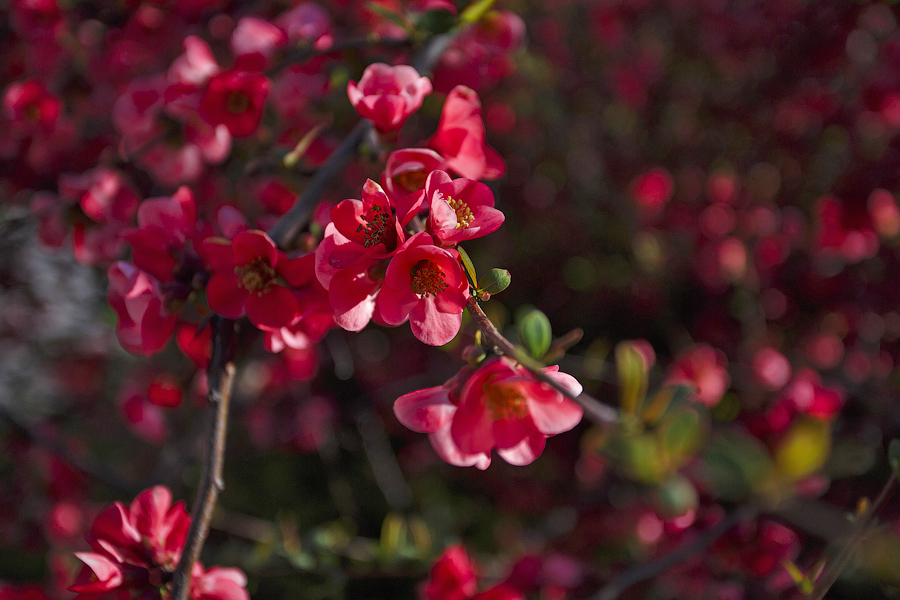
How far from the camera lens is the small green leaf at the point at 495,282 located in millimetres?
442

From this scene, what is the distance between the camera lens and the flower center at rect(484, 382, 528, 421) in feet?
1.73

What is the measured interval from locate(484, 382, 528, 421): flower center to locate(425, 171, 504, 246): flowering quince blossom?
0.18 metres

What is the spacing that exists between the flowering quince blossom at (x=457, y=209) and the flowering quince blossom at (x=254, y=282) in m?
0.19

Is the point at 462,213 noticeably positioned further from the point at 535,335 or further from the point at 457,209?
the point at 535,335

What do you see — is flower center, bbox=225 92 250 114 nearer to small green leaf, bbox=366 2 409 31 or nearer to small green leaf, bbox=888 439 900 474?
small green leaf, bbox=366 2 409 31

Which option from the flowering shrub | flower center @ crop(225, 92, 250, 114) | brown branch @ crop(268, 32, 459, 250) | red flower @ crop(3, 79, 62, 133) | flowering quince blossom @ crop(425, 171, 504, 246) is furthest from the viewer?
red flower @ crop(3, 79, 62, 133)

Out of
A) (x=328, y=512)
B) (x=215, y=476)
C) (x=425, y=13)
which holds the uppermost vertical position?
(x=425, y=13)

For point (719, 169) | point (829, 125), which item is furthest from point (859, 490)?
point (829, 125)

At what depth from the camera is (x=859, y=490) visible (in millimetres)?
1184

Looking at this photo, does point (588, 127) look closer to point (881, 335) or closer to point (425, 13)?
point (881, 335)

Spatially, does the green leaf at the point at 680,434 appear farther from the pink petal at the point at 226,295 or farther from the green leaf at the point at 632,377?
the pink petal at the point at 226,295

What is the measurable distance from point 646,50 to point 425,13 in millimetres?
1575

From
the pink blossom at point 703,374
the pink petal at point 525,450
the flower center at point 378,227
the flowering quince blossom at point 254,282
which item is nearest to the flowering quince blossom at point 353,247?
the flower center at point 378,227

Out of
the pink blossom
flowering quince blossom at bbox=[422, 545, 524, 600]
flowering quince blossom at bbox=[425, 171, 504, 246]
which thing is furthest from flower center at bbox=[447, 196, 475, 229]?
the pink blossom
